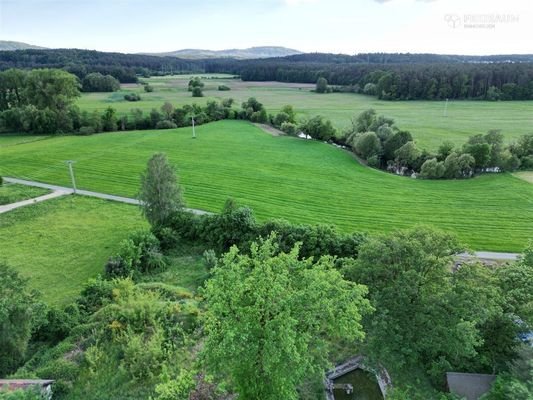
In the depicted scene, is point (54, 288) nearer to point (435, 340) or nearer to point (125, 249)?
point (125, 249)

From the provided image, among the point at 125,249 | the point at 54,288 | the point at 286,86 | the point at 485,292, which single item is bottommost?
the point at 54,288

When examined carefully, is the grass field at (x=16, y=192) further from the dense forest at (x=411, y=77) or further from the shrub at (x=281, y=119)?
the dense forest at (x=411, y=77)

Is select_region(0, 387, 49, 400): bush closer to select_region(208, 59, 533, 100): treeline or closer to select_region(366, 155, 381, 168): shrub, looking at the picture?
select_region(366, 155, 381, 168): shrub

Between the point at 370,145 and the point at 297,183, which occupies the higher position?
the point at 370,145

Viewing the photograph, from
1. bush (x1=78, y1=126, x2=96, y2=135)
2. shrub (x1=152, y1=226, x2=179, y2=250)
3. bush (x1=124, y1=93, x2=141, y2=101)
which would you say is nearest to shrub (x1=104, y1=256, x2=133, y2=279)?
shrub (x1=152, y1=226, x2=179, y2=250)

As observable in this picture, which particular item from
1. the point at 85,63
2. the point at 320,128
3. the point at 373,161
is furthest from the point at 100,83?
the point at 373,161

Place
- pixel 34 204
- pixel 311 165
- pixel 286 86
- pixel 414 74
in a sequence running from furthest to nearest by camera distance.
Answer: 1. pixel 286 86
2. pixel 414 74
3. pixel 311 165
4. pixel 34 204

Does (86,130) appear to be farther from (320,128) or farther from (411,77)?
(411,77)

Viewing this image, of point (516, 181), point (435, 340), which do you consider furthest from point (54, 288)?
point (516, 181)
